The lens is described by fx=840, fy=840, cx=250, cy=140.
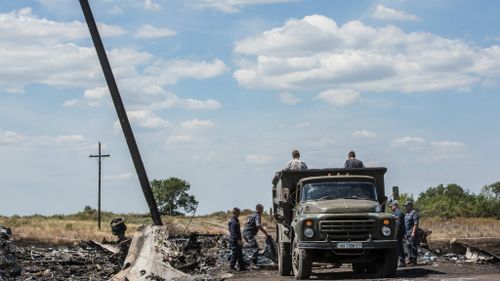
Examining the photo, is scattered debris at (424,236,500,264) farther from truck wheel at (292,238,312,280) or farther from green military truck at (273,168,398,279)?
truck wheel at (292,238,312,280)

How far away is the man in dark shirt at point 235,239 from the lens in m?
23.3

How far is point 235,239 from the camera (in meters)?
23.5

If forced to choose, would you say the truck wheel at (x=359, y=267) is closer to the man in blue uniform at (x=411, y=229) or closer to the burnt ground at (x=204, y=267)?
the burnt ground at (x=204, y=267)

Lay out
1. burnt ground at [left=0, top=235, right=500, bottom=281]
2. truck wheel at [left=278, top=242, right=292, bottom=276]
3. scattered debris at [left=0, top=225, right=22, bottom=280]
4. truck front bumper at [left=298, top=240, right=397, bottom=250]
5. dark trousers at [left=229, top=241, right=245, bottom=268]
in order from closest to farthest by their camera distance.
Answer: truck front bumper at [left=298, top=240, right=397, bottom=250], burnt ground at [left=0, top=235, right=500, bottom=281], truck wheel at [left=278, top=242, right=292, bottom=276], scattered debris at [left=0, top=225, right=22, bottom=280], dark trousers at [left=229, top=241, right=245, bottom=268]

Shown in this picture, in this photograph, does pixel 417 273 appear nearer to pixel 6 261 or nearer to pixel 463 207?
pixel 6 261

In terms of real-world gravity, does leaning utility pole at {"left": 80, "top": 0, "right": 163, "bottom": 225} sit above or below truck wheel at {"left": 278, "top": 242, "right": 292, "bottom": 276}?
above

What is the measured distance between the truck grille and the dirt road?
1.12 m

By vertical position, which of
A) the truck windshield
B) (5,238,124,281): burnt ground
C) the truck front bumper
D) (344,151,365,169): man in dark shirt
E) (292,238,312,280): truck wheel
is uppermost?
(344,151,365,169): man in dark shirt

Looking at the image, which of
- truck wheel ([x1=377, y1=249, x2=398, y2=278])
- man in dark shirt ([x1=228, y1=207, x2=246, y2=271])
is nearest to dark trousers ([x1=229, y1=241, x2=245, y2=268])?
man in dark shirt ([x1=228, y1=207, x2=246, y2=271])

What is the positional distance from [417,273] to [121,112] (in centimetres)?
1049

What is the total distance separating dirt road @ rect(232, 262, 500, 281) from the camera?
19.4m

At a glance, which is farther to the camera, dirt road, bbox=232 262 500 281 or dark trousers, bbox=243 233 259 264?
dark trousers, bbox=243 233 259 264

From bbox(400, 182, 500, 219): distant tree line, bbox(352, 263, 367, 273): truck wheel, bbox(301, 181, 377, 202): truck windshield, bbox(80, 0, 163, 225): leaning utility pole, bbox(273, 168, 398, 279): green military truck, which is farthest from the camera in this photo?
bbox(400, 182, 500, 219): distant tree line

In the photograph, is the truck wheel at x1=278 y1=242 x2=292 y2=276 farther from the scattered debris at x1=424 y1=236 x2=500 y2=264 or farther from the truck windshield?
the scattered debris at x1=424 y1=236 x2=500 y2=264
